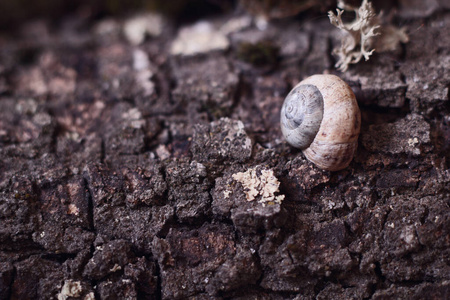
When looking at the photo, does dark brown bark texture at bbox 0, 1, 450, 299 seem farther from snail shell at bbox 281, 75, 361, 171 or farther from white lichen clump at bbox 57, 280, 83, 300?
snail shell at bbox 281, 75, 361, 171

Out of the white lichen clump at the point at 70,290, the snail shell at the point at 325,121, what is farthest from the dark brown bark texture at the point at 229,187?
the snail shell at the point at 325,121

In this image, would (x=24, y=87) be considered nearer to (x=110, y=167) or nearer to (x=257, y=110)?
(x=110, y=167)

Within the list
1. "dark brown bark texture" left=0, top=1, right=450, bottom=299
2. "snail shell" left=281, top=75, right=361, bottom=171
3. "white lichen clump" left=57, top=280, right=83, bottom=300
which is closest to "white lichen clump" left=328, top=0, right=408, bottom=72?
"dark brown bark texture" left=0, top=1, right=450, bottom=299

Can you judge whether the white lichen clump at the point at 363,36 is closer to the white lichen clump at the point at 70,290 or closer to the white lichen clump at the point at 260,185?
the white lichen clump at the point at 260,185

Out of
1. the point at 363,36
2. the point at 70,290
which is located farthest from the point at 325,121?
the point at 70,290

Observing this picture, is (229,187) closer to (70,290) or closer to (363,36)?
(70,290)

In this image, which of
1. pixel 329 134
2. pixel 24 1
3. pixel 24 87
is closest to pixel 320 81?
pixel 329 134
